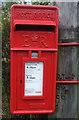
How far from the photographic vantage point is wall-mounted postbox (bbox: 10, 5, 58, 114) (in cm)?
227

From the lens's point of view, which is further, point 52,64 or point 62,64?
point 62,64

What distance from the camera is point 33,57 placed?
2.30m

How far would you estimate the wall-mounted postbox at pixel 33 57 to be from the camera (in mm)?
2268

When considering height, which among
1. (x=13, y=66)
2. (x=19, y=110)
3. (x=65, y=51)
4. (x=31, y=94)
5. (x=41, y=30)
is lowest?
(x=19, y=110)

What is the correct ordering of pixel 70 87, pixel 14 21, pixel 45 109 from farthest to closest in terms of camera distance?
1. pixel 70 87
2. pixel 45 109
3. pixel 14 21

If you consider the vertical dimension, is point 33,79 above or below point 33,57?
below

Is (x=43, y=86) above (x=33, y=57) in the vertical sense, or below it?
below

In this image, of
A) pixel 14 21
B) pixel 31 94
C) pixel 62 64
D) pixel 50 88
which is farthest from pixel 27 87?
pixel 14 21

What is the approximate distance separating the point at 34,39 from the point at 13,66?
1.33ft

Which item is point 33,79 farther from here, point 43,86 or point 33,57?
point 33,57

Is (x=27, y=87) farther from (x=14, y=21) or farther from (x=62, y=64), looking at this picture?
(x=14, y=21)

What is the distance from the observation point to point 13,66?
7.53 feet

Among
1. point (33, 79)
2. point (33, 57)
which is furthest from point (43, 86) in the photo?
point (33, 57)

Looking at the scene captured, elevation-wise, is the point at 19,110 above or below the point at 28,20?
below
